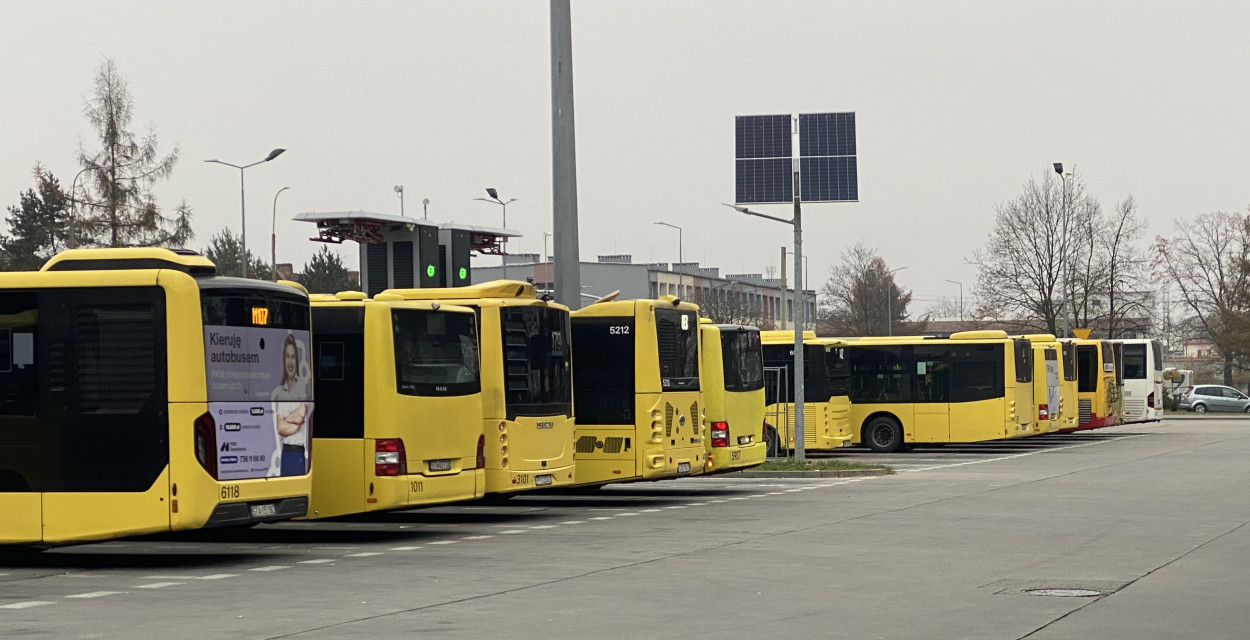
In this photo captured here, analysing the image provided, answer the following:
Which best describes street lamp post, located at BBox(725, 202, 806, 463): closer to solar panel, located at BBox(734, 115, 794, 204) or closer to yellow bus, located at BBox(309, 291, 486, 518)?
solar panel, located at BBox(734, 115, 794, 204)

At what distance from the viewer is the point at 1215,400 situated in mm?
76312

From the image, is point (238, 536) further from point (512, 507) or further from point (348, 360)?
point (512, 507)

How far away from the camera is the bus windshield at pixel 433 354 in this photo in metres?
18.2

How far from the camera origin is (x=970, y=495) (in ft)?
81.9

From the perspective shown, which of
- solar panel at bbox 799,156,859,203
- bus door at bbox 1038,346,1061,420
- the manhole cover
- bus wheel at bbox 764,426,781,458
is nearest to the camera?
the manhole cover

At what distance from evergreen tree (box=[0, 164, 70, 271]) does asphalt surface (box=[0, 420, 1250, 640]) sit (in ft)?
146

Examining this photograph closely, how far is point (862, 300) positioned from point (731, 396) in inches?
2969

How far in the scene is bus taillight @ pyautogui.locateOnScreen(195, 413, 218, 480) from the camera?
14891mm

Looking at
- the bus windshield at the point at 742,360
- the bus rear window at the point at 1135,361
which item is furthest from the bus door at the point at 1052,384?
the bus windshield at the point at 742,360

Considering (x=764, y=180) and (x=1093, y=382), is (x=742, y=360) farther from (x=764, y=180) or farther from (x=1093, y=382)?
(x=1093, y=382)

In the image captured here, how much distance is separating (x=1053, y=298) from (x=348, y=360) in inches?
2199

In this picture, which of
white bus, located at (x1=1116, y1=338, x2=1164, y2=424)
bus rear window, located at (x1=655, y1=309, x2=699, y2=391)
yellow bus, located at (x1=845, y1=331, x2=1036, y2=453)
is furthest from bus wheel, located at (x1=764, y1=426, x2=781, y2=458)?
white bus, located at (x1=1116, y1=338, x2=1164, y2=424)

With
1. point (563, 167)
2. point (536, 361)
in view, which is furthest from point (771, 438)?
point (536, 361)

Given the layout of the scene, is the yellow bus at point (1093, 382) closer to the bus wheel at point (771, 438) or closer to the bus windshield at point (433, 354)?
the bus wheel at point (771, 438)
